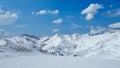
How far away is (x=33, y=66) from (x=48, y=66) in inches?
55.9

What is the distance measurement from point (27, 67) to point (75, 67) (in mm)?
4221

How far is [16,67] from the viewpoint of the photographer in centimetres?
2083

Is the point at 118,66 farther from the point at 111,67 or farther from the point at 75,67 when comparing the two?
the point at 75,67

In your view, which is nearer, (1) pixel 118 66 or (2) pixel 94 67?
(2) pixel 94 67

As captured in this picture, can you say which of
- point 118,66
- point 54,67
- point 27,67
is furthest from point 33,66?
point 118,66

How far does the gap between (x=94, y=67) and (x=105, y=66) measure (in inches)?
61.5

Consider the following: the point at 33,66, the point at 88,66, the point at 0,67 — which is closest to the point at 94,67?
the point at 88,66

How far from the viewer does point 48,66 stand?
814 inches

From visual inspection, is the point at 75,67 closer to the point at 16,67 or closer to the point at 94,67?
the point at 94,67

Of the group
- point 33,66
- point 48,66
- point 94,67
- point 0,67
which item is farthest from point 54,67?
point 0,67

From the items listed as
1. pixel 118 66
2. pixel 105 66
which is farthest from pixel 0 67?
pixel 118 66

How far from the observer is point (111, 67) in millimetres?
21016

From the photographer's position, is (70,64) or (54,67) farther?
(70,64)

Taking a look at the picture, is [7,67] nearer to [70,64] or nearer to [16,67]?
[16,67]
